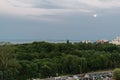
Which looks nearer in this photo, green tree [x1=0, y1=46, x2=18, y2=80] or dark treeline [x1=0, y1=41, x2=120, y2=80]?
green tree [x1=0, y1=46, x2=18, y2=80]

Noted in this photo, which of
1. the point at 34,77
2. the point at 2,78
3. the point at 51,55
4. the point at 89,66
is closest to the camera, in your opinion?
the point at 2,78

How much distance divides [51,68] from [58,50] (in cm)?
1886

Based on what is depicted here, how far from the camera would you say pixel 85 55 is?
65938 millimetres

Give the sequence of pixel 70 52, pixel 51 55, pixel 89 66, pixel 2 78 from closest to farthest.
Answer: pixel 2 78 < pixel 89 66 < pixel 51 55 < pixel 70 52

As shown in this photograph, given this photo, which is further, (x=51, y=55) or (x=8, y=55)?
(x=51, y=55)

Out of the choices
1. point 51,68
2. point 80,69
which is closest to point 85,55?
point 80,69

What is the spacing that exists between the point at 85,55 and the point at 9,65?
1855 centimetres

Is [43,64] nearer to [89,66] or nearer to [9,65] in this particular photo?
[9,65]

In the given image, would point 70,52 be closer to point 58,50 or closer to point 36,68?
point 58,50

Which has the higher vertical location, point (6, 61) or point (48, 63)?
point (6, 61)

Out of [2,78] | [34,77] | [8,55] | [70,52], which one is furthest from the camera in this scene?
[70,52]

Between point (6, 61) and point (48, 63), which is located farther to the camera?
point (48, 63)

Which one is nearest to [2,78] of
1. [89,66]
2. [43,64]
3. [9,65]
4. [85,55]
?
[9,65]

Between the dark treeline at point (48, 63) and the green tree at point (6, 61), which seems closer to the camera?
the green tree at point (6, 61)
